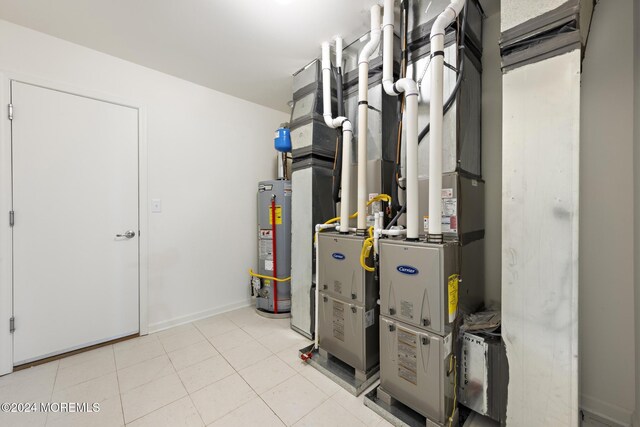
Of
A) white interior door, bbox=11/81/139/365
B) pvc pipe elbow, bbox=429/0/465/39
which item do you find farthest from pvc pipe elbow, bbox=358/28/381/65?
white interior door, bbox=11/81/139/365

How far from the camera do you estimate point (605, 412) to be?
150cm

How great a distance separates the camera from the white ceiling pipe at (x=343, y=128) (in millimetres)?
1986

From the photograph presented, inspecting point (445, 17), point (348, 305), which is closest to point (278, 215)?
point (348, 305)

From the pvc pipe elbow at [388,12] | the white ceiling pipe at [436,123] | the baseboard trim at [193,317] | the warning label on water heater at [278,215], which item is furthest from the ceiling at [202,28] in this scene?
the baseboard trim at [193,317]

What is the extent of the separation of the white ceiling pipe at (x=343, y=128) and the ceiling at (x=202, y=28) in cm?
17

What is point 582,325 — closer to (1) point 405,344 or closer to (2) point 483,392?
(2) point 483,392

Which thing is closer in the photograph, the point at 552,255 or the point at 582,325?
the point at 552,255

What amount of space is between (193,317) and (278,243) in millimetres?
1313

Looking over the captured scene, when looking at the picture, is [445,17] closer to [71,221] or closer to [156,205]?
[156,205]

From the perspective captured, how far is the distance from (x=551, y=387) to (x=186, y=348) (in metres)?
2.67

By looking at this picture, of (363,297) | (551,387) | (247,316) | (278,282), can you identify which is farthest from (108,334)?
(551,387)

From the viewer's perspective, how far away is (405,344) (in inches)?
59.4

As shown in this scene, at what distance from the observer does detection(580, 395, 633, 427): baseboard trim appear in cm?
144

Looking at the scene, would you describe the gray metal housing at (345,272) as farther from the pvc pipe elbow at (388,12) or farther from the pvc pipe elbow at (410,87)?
the pvc pipe elbow at (388,12)
